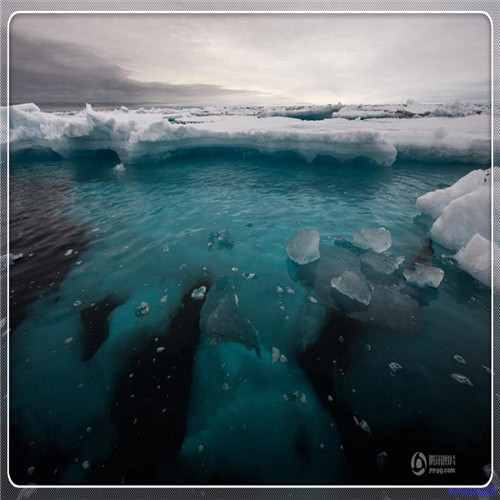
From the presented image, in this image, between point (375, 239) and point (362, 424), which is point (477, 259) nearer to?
point (375, 239)

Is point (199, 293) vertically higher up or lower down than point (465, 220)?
lower down

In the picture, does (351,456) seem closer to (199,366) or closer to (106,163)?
(199,366)

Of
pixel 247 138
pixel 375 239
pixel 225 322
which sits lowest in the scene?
pixel 225 322

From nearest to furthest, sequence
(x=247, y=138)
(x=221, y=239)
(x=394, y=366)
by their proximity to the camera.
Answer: (x=394, y=366) → (x=221, y=239) → (x=247, y=138)

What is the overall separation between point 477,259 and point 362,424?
10.9 feet

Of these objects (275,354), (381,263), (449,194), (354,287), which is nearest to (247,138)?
(449,194)

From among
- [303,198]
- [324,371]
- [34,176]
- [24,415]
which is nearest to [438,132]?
[303,198]

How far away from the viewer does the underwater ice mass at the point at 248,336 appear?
7.36 ft

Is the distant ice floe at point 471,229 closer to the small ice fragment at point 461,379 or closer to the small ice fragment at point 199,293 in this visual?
the small ice fragment at point 461,379

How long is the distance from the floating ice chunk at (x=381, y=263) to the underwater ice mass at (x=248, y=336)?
3 centimetres

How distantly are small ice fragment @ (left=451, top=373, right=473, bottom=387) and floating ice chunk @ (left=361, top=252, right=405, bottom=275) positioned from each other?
5.83 feet

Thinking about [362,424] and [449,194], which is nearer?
[362,424]

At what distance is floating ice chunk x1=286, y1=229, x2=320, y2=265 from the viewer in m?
4.60

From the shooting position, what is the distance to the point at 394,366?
2.88 metres
